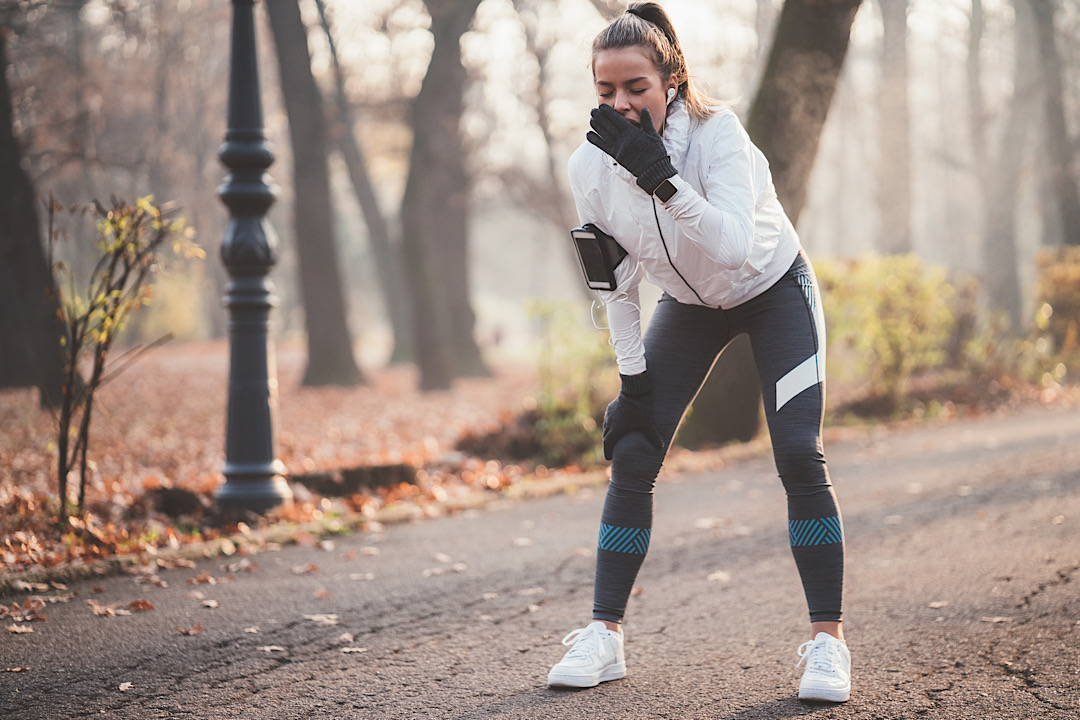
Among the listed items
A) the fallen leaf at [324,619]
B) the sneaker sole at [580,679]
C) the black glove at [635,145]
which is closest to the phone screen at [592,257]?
the black glove at [635,145]

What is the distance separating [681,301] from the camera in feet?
10.3

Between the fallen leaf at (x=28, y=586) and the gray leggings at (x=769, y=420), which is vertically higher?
the gray leggings at (x=769, y=420)

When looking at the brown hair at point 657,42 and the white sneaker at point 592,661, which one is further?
the white sneaker at point 592,661

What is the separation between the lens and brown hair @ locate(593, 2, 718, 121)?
2740 mm

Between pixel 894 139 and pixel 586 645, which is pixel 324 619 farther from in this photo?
pixel 894 139

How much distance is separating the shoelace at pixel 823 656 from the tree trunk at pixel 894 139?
18.9 m

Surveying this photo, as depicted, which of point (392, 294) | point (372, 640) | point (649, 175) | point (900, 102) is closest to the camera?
point (649, 175)

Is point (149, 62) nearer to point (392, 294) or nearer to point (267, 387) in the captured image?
point (392, 294)

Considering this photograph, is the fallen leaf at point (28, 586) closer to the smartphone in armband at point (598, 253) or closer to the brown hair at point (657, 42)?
the smartphone in armband at point (598, 253)

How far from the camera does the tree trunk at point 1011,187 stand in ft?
69.6

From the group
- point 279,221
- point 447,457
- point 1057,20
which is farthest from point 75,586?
point 279,221

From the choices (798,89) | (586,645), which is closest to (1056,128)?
(798,89)

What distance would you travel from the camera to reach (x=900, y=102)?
21.3m

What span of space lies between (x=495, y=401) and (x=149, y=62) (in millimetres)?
13249
